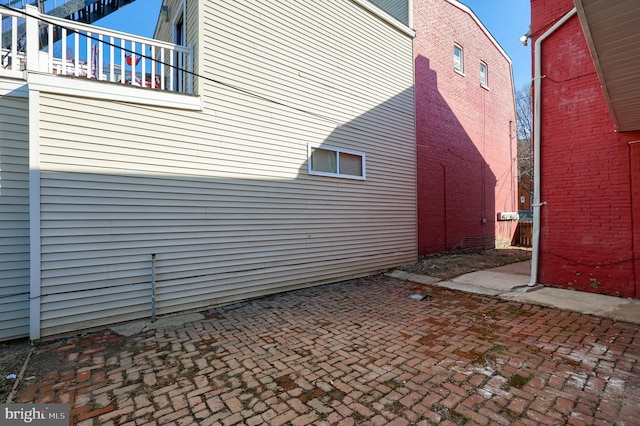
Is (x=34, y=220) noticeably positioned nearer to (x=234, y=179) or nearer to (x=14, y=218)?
(x=14, y=218)

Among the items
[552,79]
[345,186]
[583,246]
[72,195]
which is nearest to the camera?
[72,195]

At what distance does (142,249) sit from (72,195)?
112cm

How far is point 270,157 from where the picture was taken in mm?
5781

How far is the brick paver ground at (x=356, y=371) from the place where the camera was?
7.67 feet

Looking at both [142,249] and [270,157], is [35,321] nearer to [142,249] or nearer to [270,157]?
[142,249]

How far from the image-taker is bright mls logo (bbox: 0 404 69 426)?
2342mm

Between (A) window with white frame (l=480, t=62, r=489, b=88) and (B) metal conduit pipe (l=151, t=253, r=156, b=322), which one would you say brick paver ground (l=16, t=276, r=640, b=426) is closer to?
(B) metal conduit pipe (l=151, t=253, r=156, b=322)

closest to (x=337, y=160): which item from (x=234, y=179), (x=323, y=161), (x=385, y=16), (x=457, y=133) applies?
(x=323, y=161)

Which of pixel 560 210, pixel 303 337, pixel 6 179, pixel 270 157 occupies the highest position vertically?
pixel 270 157

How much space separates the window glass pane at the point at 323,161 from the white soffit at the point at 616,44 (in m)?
4.50

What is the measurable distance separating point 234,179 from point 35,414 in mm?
3741

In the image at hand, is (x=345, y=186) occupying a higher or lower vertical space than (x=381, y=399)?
higher

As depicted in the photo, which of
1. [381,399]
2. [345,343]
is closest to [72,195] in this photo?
[345,343]

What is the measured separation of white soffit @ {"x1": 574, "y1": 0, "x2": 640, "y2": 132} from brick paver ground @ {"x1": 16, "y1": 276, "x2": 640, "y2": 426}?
117 inches
